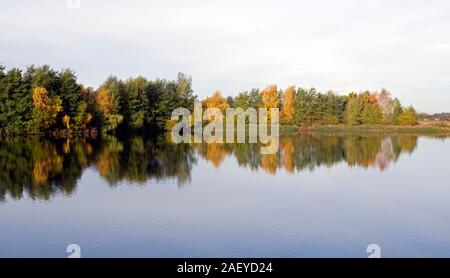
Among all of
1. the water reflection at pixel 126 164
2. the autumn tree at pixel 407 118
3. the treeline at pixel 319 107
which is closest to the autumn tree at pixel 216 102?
the treeline at pixel 319 107

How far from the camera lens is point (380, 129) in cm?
5356

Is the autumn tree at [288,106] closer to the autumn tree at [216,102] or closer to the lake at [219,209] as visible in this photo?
the autumn tree at [216,102]

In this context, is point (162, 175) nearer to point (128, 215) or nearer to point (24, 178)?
point (24, 178)

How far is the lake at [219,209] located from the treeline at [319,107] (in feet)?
115

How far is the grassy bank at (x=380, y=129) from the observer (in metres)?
52.3

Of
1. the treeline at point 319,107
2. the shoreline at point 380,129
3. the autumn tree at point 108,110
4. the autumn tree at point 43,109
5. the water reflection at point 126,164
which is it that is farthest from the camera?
the treeline at point 319,107

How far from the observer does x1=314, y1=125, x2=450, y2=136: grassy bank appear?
52312mm

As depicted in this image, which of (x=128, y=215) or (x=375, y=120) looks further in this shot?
(x=375, y=120)

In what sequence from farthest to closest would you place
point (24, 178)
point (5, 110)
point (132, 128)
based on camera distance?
1. point (132, 128)
2. point (5, 110)
3. point (24, 178)

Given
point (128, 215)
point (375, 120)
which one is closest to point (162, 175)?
point (128, 215)

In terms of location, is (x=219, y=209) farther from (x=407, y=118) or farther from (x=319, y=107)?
(x=407, y=118)

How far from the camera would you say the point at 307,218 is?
34.4 feet

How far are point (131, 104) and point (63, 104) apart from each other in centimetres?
1041
